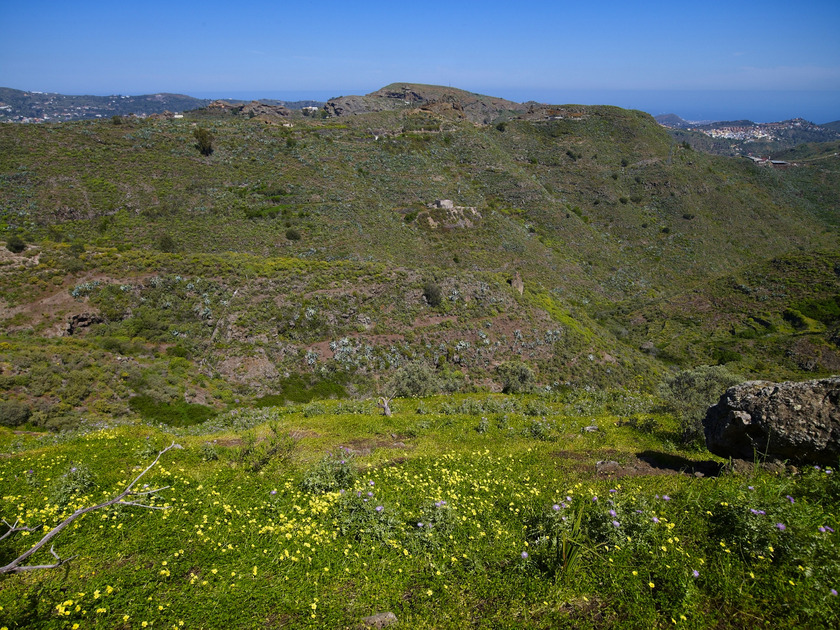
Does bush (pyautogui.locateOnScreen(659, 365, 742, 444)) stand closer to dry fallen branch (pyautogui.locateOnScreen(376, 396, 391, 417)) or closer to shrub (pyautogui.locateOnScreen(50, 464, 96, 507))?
dry fallen branch (pyautogui.locateOnScreen(376, 396, 391, 417))

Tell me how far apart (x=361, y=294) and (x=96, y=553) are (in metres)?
24.5

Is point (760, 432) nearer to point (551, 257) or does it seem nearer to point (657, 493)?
point (657, 493)

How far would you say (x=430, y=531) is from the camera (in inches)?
229

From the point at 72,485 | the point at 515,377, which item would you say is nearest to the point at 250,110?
the point at 515,377

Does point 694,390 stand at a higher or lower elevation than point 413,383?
higher

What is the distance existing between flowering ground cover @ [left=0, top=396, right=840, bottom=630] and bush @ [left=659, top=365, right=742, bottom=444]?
631cm

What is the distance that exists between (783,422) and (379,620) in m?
7.47

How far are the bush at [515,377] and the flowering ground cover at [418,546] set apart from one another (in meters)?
12.9

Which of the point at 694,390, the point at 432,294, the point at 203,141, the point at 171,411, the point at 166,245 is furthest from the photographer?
the point at 203,141

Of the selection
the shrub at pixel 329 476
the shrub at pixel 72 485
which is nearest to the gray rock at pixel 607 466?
the shrub at pixel 329 476

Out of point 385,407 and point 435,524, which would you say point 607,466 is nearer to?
point 435,524

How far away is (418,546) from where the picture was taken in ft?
18.6

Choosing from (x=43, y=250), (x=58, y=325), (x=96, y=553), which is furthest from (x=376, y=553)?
(x=43, y=250)

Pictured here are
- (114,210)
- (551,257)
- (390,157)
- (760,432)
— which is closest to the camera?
(760,432)
